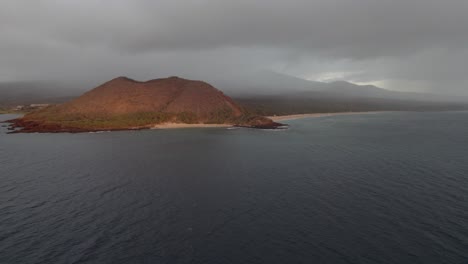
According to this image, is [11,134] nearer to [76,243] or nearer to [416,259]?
[76,243]

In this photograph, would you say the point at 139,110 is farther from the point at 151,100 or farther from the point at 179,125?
the point at 179,125

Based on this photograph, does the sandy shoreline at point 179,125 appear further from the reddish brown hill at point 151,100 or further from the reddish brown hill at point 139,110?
the reddish brown hill at point 151,100

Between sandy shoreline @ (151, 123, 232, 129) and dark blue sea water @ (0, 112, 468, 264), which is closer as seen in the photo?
dark blue sea water @ (0, 112, 468, 264)

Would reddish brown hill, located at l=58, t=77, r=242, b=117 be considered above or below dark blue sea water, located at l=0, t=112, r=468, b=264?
above

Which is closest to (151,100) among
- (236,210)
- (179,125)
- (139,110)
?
(139,110)

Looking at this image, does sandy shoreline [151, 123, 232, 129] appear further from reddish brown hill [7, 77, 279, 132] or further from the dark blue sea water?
the dark blue sea water

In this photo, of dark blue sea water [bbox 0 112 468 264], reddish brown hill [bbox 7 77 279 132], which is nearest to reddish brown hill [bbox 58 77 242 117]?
reddish brown hill [bbox 7 77 279 132]

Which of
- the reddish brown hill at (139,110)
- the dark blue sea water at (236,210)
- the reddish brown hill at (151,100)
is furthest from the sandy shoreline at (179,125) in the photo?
the dark blue sea water at (236,210)
